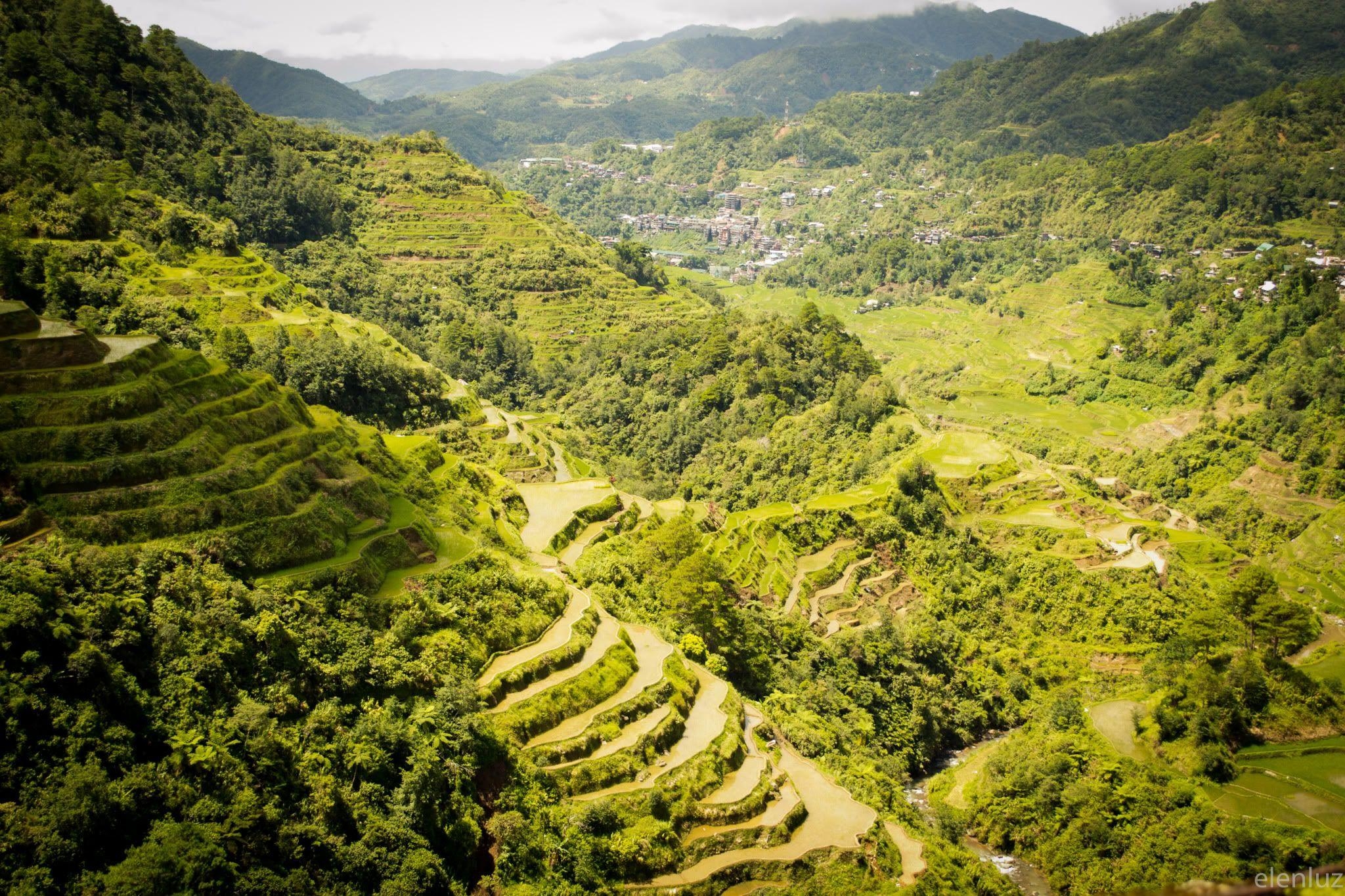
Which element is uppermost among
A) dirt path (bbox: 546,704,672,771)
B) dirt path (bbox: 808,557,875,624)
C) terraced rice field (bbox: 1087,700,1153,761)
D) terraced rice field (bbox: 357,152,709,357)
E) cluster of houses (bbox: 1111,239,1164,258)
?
cluster of houses (bbox: 1111,239,1164,258)

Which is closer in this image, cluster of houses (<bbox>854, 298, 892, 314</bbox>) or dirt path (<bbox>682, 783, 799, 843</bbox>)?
dirt path (<bbox>682, 783, 799, 843</bbox>)

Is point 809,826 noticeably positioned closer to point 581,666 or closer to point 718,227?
point 581,666

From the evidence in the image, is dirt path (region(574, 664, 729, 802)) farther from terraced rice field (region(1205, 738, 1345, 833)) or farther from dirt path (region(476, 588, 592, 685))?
terraced rice field (region(1205, 738, 1345, 833))

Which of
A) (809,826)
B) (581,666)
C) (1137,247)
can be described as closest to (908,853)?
(809,826)

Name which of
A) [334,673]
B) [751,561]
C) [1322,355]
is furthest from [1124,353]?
[334,673]

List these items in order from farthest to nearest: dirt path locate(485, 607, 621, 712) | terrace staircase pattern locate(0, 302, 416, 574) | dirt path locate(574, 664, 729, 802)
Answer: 1. dirt path locate(485, 607, 621, 712)
2. dirt path locate(574, 664, 729, 802)
3. terrace staircase pattern locate(0, 302, 416, 574)

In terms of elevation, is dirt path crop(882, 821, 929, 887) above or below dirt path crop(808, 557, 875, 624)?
below

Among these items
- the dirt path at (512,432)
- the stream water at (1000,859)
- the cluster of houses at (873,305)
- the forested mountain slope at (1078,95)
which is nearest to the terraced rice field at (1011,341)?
the cluster of houses at (873,305)

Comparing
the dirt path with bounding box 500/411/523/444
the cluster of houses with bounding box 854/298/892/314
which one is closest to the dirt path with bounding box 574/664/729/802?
the dirt path with bounding box 500/411/523/444
